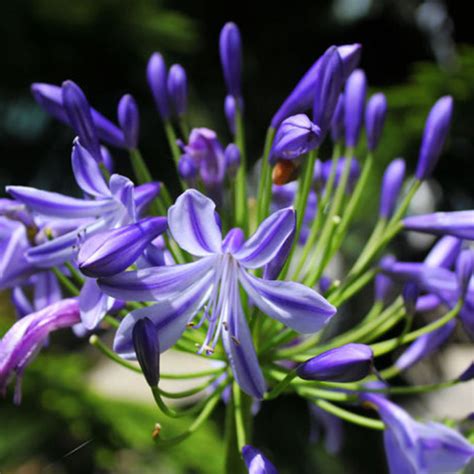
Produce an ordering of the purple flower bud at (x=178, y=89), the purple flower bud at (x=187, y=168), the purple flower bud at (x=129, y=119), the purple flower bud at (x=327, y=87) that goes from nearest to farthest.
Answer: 1. the purple flower bud at (x=327, y=87)
2. the purple flower bud at (x=187, y=168)
3. the purple flower bud at (x=129, y=119)
4. the purple flower bud at (x=178, y=89)

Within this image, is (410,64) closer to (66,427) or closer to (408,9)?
(408,9)

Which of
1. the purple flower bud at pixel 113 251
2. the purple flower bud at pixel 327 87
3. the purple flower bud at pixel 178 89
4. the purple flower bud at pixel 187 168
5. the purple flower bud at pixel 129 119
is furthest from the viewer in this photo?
the purple flower bud at pixel 178 89

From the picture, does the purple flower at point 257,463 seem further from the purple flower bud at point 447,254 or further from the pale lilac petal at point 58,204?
the purple flower bud at point 447,254

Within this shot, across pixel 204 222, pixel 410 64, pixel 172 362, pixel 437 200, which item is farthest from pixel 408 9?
pixel 204 222

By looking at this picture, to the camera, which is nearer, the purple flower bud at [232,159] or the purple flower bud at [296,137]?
the purple flower bud at [296,137]

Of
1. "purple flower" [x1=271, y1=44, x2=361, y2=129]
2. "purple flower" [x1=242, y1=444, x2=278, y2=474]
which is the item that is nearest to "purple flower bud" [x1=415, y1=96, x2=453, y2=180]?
"purple flower" [x1=271, y1=44, x2=361, y2=129]

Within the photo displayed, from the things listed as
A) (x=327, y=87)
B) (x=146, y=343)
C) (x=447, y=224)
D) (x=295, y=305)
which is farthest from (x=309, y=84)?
(x=146, y=343)

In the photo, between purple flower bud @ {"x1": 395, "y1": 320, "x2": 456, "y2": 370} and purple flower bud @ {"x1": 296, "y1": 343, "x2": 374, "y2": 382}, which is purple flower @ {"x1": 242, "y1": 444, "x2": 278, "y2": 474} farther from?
Answer: purple flower bud @ {"x1": 395, "y1": 320, "x2": 456, "y2": 370}

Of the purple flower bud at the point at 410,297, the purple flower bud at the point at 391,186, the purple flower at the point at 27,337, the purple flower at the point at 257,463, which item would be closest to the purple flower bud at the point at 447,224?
the purple flower bud at the point at 410,297
